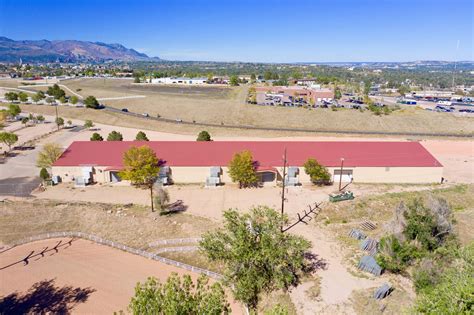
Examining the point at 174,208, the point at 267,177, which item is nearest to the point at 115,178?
the point at 174,208

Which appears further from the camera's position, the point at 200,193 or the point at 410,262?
the point at 200,193

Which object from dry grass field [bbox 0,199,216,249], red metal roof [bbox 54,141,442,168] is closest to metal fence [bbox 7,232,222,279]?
dry grass field [bbox 0,199,216,249]

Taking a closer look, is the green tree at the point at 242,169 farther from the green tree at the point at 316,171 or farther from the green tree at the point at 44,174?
the green tree at the point at 44,174

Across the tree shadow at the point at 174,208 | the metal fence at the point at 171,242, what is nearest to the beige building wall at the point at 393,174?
the tree shadow at the point at 174,208

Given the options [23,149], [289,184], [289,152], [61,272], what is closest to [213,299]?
[61,272]

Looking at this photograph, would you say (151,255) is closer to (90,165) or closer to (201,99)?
(90,165)

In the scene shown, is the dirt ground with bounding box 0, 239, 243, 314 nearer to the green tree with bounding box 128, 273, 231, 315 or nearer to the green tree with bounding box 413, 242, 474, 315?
the green tree with bounding box 128, 273, 231, 315

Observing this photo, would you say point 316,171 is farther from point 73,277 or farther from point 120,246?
point 73,277
